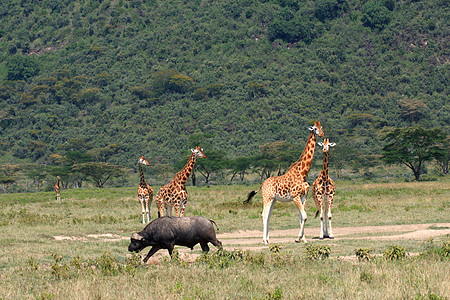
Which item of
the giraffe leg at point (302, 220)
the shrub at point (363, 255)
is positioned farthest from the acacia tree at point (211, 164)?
the shrub at point (363, 255)

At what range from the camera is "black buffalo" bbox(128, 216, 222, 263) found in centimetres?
1302

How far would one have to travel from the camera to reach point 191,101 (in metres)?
114

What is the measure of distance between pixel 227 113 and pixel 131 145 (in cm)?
1961

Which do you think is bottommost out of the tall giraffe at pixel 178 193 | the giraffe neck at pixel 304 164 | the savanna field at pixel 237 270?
the savanna field at pixel 237 270

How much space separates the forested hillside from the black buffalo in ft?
232

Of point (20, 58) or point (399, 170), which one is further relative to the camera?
point (20, 58)

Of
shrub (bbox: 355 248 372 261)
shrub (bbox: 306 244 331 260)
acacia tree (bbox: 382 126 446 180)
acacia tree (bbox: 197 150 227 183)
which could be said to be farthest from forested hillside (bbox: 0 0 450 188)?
shrub (bbox: 355 248 372 261)

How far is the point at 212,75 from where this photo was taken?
11838 cm

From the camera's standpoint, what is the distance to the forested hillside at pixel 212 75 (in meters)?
99.2

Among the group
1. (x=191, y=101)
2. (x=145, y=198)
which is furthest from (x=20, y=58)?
(x=145, y=198)

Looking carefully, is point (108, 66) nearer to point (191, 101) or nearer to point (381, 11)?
point (191, 101)

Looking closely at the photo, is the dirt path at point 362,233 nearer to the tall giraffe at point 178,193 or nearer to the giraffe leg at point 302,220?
the giraffe leg at point 302,220

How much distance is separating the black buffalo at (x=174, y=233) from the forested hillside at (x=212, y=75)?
232ft

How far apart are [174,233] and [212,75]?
106717 millimetres
